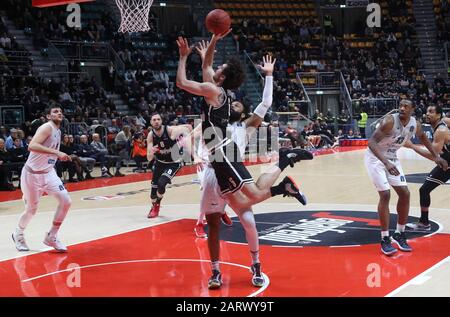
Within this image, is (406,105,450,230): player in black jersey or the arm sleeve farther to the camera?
(406,105,450,230): player in black jersey

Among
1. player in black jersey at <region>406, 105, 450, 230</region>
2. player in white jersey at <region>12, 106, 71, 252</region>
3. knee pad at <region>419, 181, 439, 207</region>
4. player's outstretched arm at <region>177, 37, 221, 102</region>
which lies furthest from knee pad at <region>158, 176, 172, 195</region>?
player's outstretched arm at <region>177, 37, 221, 102</region>

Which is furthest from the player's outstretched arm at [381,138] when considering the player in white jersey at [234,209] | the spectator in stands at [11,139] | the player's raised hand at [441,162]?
the spectator in stands at [11,139]

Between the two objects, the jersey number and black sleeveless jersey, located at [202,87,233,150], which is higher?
black sleeveless jersey, located at [202,87,233,150]

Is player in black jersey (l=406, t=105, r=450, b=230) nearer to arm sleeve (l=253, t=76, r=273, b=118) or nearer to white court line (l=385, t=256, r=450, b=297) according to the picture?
white court line (l=385, t=256, r=450, b=297)

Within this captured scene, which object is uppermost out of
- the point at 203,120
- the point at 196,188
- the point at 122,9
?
the point at 122,9

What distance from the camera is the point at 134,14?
14.3 m

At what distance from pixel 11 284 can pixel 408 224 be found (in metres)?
5.02

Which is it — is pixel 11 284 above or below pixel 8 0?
below

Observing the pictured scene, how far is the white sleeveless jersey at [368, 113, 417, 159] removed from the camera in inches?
265

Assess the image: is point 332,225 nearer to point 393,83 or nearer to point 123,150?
point 123,150

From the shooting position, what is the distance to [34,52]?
21.9m

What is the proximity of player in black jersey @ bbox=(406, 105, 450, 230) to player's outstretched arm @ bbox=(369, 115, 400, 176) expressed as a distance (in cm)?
118
